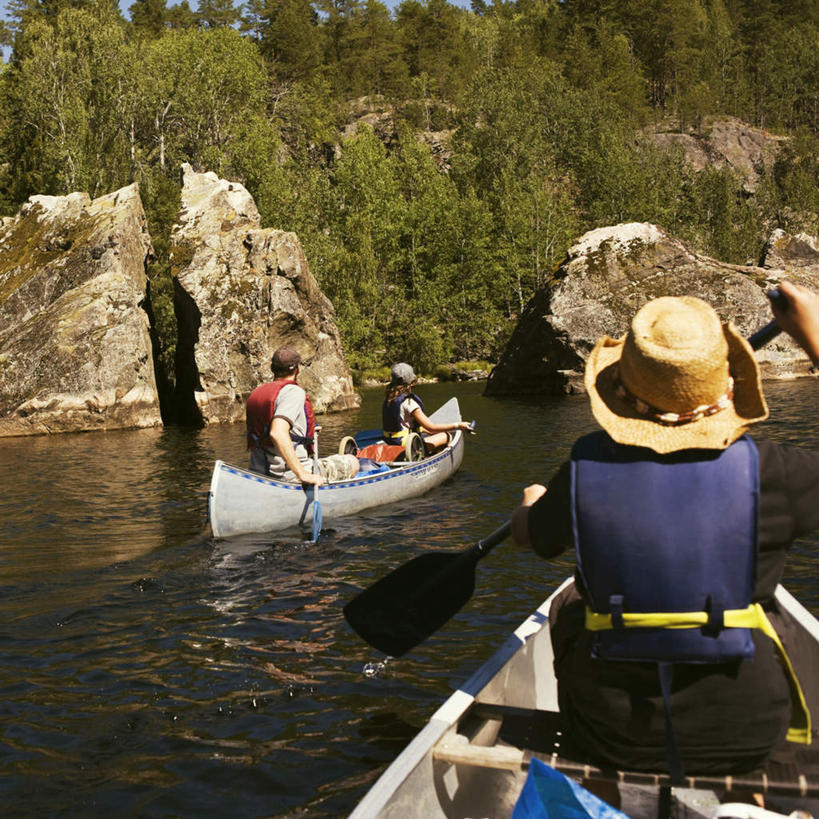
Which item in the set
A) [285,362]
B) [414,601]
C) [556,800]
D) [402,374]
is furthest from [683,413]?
[402,374]

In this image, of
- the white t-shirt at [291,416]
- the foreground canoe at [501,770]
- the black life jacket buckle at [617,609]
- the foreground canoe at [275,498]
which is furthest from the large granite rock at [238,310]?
the black life jacket buckle at [617,609]

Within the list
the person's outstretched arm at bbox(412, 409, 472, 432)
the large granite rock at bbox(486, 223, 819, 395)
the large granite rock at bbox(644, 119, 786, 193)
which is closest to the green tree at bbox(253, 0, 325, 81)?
the large granite rock at bbox(644, 119, 786, 193)

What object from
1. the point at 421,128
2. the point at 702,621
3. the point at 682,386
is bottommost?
the point at 702,621

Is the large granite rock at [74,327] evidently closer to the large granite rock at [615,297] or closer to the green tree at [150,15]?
the large granite rock at [615,297]

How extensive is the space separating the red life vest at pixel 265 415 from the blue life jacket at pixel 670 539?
6.16m

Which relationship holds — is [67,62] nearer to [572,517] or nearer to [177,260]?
[177,260]

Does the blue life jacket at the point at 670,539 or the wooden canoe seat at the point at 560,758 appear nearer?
the blue life jacket at the point at 670,539

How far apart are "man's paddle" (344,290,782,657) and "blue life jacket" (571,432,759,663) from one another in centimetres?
162

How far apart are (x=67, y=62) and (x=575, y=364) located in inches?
1085

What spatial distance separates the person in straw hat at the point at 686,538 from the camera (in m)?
2.54

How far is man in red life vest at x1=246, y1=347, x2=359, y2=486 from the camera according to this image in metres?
8.64

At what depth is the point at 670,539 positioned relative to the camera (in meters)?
2.56

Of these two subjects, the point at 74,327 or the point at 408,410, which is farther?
the point at 74,327

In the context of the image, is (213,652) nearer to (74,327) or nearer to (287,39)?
(74,327)
